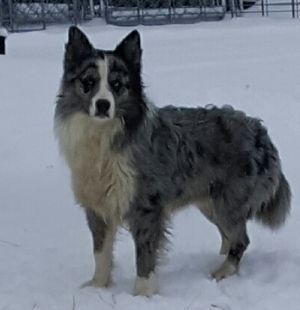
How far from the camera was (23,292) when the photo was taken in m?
5.06

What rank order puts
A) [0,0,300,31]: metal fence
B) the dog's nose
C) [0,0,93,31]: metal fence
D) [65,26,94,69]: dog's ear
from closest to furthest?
the dog's nose → [65,26,94,69]: dog's ear → [0,0,93,31]: metal fence → [0,0,300,31]: metal fence

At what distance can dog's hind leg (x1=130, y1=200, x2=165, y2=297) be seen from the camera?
5.12 meters

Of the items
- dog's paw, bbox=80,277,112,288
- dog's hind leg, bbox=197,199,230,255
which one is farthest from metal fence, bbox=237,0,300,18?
dog's paw, bbox=80,277,112,288

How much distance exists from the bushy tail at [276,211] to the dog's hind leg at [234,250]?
20 centimetres

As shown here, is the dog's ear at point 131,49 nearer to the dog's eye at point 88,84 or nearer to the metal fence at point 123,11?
the dog's eye at point 88,84

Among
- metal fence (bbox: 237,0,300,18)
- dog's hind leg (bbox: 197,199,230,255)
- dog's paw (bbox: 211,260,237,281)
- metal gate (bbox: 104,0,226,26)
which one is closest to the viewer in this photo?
dog's paw (bbox: 211,260,237,281)

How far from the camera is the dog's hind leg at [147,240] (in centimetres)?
512

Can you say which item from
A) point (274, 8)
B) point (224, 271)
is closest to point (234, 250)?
point (224, 271)

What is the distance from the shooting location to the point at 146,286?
513 centimetres

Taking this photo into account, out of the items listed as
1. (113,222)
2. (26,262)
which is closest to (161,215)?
(113,222)

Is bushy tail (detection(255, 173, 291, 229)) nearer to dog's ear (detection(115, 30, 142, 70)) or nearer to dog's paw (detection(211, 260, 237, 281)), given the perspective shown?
dog's paw (detection(211, 260, 237, 281))

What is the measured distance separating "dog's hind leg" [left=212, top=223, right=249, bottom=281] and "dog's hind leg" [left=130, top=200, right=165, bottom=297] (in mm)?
465

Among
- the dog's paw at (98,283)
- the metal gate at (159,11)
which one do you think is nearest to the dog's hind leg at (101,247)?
the dog's paw at (98,283)

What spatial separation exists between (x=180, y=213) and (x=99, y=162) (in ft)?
4.56
